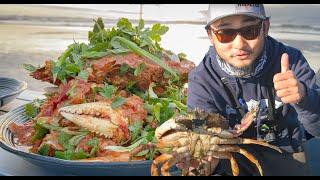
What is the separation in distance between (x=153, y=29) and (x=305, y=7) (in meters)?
0.53

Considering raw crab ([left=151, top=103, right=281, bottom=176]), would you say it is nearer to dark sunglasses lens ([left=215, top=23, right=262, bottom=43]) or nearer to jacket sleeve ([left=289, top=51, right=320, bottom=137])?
jacket sleeve ([left=289, top=51, right=320, bottom=137])

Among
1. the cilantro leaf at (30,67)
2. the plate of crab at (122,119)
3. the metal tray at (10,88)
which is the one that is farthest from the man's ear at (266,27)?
the metal tray at (10,88)

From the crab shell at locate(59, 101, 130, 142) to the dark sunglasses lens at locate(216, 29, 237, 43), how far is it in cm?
40

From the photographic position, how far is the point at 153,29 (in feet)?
6.23

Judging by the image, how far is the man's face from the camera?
1599mm

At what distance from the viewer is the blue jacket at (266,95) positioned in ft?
5.36

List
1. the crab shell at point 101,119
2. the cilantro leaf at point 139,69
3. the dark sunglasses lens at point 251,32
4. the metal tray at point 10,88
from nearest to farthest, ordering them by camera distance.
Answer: the dark sunglasses lens at point 251,32 < the crab shell at point 101,119 < the cilantro leaf at point 139,69 < the metal tray at point 10,88

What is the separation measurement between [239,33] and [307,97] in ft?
0.93

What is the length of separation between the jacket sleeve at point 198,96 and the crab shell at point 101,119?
22 centimetres

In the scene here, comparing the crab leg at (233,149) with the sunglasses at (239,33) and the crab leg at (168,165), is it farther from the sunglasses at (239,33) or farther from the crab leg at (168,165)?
the sunglasses at (239,33)

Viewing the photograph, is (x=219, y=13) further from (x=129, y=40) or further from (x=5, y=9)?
(x=5, y=9)

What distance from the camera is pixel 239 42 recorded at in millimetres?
1607

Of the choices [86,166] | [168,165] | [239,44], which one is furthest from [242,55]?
[86,166]
